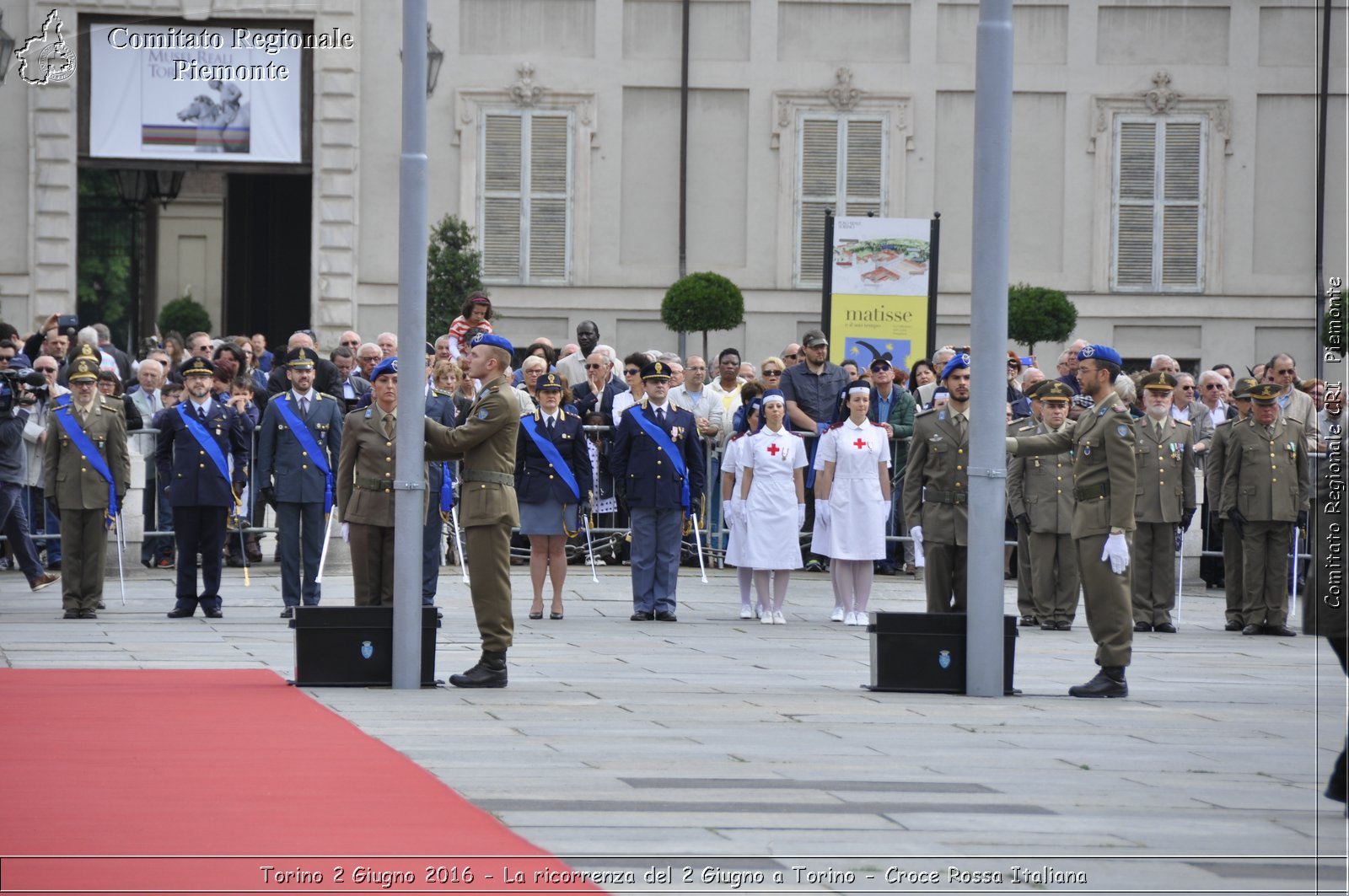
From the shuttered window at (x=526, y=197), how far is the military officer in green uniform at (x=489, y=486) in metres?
19.8

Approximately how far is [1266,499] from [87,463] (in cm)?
999

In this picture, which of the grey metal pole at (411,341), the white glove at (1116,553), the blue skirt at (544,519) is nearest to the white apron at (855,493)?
the blue skirt at (544,519)

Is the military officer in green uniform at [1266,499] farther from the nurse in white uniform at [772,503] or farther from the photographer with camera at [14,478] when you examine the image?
the photographer with camera at [14,478]

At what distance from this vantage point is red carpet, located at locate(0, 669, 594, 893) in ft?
20.2

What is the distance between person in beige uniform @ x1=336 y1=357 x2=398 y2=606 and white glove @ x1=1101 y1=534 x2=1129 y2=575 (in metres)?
4.94

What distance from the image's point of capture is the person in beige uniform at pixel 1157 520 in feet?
54.9

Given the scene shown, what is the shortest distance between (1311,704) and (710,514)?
9227mm

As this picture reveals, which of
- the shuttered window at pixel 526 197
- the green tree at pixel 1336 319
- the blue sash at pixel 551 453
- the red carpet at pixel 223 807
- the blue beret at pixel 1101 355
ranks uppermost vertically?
the shuttered window at pixel 526 197

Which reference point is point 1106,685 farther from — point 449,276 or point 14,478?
point 449,276

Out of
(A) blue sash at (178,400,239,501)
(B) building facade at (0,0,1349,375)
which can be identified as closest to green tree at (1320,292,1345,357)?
(A) blue sash at (178,400,239,501)

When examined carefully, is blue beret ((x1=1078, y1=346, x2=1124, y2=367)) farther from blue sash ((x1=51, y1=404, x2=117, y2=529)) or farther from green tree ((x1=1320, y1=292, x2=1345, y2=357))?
blue sash ((x1=51, y1=404, x2=117, y2=529))

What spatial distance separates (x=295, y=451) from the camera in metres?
15.8

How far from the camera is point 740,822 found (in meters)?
7.29

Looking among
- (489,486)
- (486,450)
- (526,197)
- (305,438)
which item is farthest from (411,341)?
(526,197)
